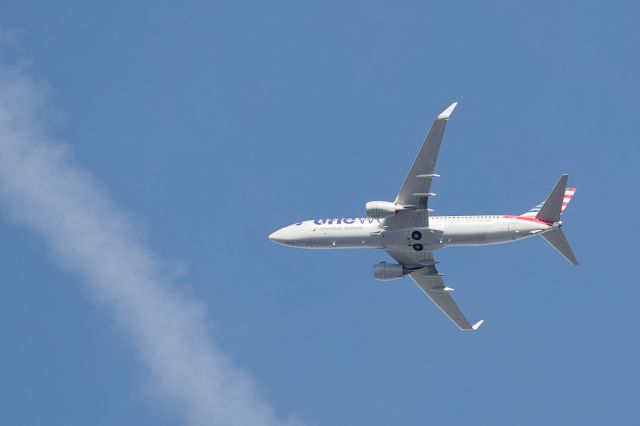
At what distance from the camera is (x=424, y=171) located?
9106 cm

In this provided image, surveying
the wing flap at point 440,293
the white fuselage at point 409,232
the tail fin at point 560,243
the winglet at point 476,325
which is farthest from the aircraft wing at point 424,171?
the winglet at point 476,325

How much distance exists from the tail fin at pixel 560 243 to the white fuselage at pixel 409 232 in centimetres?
83

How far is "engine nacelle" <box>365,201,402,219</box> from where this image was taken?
93750mm

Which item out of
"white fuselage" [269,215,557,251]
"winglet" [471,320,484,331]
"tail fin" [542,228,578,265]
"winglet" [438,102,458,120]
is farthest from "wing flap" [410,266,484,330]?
"winglet" [438,102,458,120]

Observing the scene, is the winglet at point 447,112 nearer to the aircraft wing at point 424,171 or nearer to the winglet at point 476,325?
the aircraft wing at point 424,171

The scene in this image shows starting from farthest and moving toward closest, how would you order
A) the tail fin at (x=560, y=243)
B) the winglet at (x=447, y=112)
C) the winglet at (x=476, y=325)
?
the winglet at (x=476, y=325) < the tail fin at (x=560, y=243) < the winglet at (x=447, y=112)

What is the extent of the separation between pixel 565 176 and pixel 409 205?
11.3 meters

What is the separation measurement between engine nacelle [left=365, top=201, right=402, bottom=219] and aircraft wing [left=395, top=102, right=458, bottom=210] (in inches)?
21.1

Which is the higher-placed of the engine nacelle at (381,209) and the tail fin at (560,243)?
the engine nacelle at (381,209)

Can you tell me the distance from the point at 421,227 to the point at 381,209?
3513 millimetres

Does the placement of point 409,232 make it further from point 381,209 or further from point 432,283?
point 432,283

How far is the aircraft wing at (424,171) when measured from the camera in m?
89.0

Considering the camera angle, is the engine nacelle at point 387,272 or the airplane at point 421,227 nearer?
the airplane at point 421,227

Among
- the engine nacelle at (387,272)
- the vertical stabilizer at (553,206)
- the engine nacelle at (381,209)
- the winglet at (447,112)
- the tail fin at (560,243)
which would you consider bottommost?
the tail fin at (560,243)
